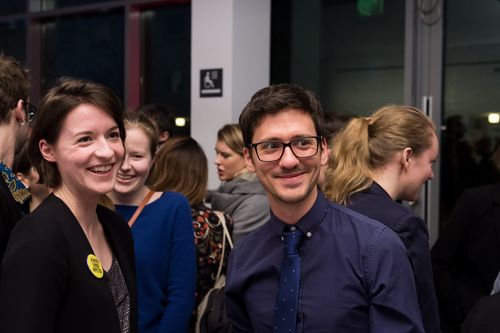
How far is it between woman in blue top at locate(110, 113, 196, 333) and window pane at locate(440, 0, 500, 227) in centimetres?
224

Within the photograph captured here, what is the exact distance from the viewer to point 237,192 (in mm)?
3455

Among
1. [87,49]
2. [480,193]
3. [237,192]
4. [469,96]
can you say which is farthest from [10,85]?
[87,49]

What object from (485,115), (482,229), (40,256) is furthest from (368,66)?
(40,256)

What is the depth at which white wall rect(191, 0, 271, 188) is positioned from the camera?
4621 mm

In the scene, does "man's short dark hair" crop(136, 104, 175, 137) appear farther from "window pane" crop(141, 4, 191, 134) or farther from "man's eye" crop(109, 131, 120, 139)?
"man's eye" crop(109, 131, 120, 139)

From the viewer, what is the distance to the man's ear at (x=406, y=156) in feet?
7.28

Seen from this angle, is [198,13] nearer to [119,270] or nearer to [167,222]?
[167,222]

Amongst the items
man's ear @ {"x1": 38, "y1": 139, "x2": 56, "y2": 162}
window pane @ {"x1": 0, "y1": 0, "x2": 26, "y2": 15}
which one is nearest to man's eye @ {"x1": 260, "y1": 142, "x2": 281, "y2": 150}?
man's ear @ {"x1": 38, "y1": 139, "x2": 56, "y2": 162}

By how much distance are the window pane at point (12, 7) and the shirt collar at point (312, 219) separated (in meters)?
5.35

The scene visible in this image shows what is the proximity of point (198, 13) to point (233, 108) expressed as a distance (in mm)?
771

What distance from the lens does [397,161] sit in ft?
7.32

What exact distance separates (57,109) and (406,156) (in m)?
1.18

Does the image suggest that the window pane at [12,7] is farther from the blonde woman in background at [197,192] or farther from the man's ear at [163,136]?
the blonde woman in background at [197,192]

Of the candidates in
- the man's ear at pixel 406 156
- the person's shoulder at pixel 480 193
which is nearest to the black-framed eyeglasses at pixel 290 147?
the man's ear at pixel 406 156
